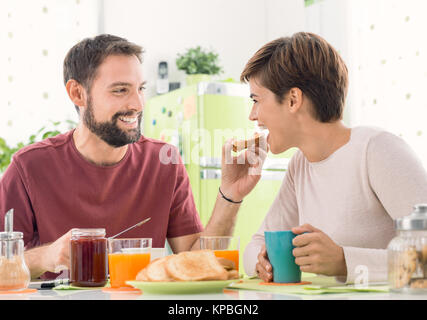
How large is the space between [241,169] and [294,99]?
331mm

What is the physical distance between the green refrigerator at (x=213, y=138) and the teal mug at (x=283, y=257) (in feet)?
8.74

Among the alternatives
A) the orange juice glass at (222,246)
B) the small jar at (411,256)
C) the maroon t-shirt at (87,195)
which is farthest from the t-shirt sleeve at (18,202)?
the small jar at (411,256)

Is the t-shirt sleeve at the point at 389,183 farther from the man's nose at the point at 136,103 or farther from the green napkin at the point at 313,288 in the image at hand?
the man's nose at the point at 136,103

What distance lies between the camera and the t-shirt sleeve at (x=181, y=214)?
1960mm

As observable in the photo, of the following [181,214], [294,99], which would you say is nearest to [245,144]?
[294,99]

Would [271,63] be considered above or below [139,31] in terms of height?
below

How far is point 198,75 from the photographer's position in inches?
172

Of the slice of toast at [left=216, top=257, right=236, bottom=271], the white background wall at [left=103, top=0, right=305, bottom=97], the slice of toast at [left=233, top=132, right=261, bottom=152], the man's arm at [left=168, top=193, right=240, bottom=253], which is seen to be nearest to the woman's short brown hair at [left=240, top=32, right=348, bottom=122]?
the slice of toast at [left=233, top=132, right=261, bottom=152]

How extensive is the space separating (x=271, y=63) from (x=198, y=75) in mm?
2838

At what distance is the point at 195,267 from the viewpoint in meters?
0.99

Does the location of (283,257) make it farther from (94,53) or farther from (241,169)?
(94,53)

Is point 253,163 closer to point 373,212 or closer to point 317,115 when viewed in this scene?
point 317,115
